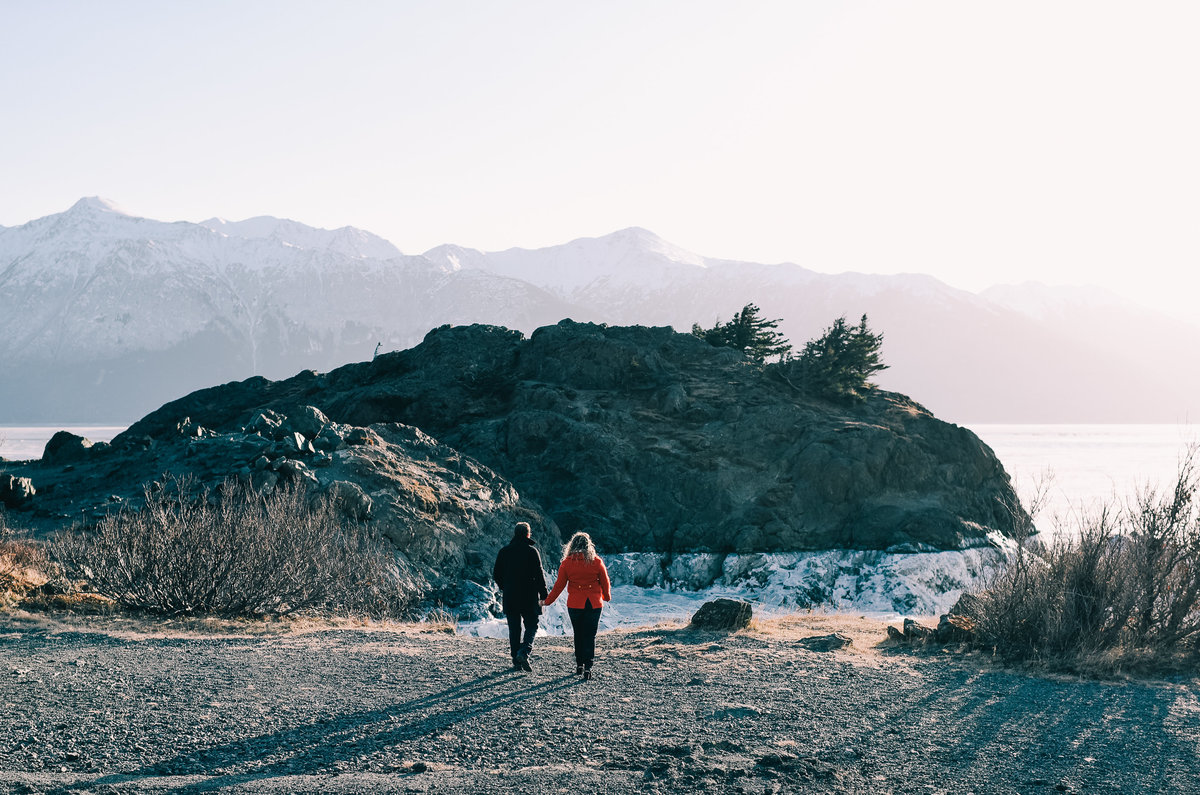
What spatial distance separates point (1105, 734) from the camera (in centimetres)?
855

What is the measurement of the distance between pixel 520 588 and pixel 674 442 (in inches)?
1102

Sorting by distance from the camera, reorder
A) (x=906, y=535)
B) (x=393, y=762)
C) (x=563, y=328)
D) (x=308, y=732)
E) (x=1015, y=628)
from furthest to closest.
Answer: (x=563, y=328)
(x=906, y=535)
(x=1015, y=628)
(x=308, y=732)
(x=393, y=762)

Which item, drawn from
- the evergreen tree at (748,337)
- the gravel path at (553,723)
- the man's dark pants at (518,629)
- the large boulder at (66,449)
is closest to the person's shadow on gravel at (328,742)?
the gravel path at (553,723)

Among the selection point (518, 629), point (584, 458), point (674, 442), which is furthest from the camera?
point (674, 442)

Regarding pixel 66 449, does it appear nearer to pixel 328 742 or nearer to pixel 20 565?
pixel 20 565

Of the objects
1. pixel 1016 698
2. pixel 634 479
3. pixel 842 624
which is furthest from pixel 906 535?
pixel 1016 698

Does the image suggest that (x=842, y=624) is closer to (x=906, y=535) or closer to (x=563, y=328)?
(x=906, y=535)

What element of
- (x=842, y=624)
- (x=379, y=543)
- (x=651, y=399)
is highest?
(x=651, y=399)

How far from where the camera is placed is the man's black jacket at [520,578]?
11.1m

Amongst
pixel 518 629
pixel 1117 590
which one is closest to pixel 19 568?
pixel 518 629

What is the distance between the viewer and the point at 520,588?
1113 centimetres

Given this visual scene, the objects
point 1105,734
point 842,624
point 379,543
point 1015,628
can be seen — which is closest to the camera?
point 1105,734

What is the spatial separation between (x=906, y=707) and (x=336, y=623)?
10.4 m

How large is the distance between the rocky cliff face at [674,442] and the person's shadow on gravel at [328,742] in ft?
79.2
